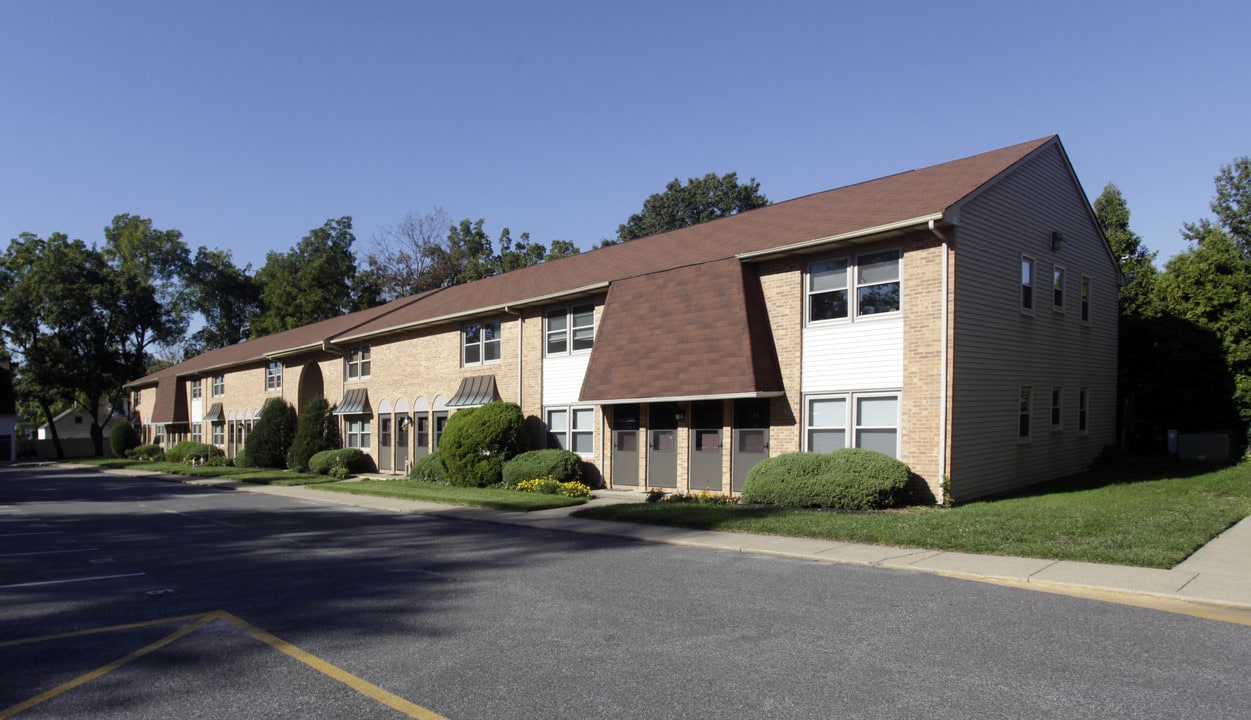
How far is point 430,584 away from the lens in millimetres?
9750

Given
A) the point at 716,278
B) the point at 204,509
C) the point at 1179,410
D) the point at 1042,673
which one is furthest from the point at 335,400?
the point at 1042,673

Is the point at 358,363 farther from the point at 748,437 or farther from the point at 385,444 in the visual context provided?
the point at 748,437

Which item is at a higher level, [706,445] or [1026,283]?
[1026,283]

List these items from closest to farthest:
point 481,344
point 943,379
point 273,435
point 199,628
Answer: point 199,628 → point 943,379 → point 481,344 → point 273,435

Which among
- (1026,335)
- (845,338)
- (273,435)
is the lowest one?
(273,435)

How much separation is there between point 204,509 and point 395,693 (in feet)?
56.2

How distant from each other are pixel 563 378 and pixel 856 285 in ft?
31.6

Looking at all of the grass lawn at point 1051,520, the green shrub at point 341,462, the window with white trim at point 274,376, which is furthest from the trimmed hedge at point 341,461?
the grass lawn at point 1051,520

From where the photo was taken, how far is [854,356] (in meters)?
17.2

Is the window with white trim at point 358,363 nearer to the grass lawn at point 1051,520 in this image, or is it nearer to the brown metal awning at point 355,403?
the brown metal awning at point 355,403

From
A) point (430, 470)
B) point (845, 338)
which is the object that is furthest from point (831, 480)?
point (430, 470)

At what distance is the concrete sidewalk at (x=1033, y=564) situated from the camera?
28.2ft

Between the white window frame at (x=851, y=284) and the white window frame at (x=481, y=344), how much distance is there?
38.5 ft

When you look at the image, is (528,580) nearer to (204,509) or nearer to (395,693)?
(395,693)
